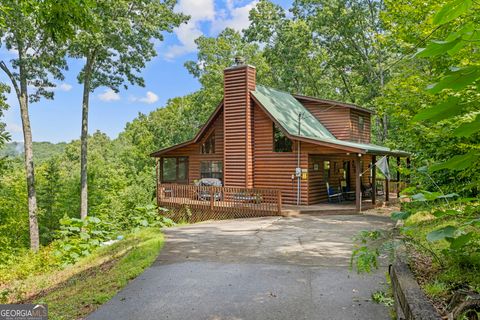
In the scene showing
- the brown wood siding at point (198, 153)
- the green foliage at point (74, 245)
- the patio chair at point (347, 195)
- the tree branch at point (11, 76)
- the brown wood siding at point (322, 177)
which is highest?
the tree branch at point (11, 76)

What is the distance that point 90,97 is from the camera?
21.3 m

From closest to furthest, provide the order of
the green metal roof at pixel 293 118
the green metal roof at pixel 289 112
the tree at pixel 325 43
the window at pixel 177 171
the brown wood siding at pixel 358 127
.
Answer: the green metal roof at pixel 293 118
the green metal roof at pixel 289 112
the brown wood siding at pixel 358 127
the window at pixel 177 171
the tree at pixel 325 43

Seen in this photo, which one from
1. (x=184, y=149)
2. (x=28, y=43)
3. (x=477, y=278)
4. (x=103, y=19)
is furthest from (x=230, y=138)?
(x=477, y=278)

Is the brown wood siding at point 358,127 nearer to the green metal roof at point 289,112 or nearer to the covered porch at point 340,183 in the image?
the green metal roof at point 289,112

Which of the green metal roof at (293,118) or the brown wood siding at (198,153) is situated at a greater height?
the green metal roof at (293,118)

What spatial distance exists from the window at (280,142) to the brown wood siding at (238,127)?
117 cm

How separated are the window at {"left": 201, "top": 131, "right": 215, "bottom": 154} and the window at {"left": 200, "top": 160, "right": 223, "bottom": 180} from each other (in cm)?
59

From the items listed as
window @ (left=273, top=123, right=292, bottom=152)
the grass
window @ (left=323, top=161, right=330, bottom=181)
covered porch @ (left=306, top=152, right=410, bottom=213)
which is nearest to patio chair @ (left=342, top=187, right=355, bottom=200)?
covered porch @ (left=306, top=152, right=410, bottom=213)

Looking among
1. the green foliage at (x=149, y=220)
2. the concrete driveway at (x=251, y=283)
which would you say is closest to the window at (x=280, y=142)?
the green foliage at (x=149, y=220)

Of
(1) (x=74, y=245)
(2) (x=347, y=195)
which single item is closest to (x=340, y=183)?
(2) (x=347, y=195)

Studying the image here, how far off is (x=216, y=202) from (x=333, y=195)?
17.3 feet

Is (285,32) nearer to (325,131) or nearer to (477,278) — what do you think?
(325,131)

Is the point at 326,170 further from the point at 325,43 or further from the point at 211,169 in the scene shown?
the point at 325,43

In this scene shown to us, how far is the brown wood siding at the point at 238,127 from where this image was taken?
1689 cm
